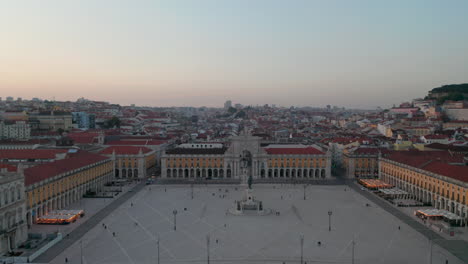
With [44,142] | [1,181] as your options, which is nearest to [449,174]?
[1,181]

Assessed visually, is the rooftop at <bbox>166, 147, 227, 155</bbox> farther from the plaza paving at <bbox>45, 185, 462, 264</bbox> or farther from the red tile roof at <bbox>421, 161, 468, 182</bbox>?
the red tile roof at <bbox>421, 161, 468, 182</bbox>

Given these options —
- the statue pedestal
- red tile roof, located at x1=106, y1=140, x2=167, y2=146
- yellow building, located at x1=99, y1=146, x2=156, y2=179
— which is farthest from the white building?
the statue pedestal

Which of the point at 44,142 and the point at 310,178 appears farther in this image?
the point at 44,142

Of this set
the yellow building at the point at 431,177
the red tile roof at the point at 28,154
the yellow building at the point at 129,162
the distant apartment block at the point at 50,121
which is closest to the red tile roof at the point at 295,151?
the yellow building at the point at 431,177

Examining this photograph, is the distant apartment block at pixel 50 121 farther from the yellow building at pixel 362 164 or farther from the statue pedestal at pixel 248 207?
the statue pedestal at pixel 248 207

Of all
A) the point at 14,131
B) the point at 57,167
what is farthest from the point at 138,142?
the point at 57,167

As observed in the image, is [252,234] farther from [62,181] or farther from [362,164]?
[362,164]

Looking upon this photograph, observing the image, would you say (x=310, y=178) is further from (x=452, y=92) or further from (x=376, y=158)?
(x=452, y=92)
